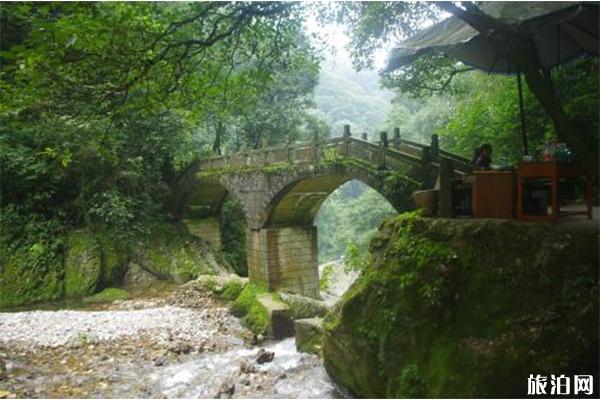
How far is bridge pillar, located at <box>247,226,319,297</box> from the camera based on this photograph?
1605 cm

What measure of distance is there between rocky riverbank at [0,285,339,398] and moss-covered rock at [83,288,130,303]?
2.37 m

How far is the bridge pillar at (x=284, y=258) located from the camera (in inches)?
632

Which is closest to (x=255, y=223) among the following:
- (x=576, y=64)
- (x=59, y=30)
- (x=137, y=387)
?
(x=137, y=387)

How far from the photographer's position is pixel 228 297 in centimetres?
1534

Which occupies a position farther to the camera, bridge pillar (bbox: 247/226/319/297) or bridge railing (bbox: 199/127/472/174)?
bridge pillar (bbox: 247/226/319/297)

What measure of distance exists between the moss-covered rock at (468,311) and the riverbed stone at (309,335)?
3.19 m

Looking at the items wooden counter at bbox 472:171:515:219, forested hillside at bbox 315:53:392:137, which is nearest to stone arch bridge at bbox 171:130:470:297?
wooden counter at bbox 472:171:515:219

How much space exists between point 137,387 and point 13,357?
277cm

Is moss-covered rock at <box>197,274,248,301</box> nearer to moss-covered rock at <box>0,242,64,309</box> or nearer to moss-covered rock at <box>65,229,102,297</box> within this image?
moss-covered rock at <box>65,229,102,297</box>

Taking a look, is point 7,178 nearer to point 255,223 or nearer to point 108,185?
point 108,185

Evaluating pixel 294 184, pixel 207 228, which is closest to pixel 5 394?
pixel 294 184

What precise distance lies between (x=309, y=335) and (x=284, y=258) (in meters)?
6.11

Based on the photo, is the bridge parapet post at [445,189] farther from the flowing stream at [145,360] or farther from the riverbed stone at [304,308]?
the riverbed stone at [304,308]

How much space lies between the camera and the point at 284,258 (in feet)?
53.7
